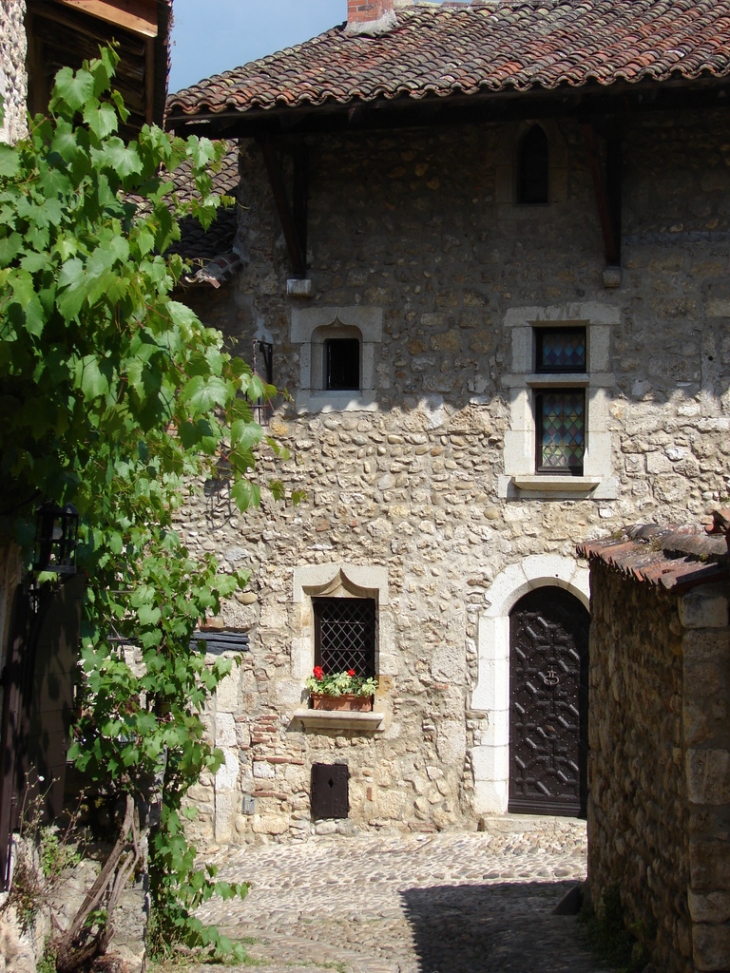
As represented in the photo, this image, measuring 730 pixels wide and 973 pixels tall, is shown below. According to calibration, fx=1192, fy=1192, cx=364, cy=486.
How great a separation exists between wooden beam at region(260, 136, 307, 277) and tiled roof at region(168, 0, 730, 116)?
528mm

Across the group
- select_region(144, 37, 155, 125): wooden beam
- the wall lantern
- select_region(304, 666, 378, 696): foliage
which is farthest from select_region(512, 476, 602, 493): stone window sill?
the wall lantern

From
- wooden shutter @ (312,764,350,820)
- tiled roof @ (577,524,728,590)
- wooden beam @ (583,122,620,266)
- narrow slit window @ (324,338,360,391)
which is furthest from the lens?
narrow slit window @ (324,338,360,391)

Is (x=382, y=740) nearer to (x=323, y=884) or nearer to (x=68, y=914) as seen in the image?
(x=323, y=884)

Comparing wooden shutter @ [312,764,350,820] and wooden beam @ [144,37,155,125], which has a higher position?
wooden beam @ [144,37,155,125]

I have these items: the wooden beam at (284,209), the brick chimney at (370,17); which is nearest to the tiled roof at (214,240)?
the wooden beam at (284,209)

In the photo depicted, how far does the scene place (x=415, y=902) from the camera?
7609 mm

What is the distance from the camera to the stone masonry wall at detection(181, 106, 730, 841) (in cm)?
937

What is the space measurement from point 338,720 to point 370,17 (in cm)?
626

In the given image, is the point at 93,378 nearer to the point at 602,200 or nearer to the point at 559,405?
the point at 602,200

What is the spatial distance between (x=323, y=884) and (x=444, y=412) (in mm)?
3757

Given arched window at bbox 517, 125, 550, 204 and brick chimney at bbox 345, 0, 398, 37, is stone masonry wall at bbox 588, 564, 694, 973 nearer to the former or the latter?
arched window at bbox 517, 125, 550, 204

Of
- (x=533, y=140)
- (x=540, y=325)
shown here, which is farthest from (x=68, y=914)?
(x=533, y=140)

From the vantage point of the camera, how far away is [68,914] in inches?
205

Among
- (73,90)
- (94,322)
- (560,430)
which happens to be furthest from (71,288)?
(560,430)
